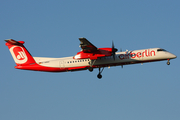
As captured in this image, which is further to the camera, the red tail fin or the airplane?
the red tail fin

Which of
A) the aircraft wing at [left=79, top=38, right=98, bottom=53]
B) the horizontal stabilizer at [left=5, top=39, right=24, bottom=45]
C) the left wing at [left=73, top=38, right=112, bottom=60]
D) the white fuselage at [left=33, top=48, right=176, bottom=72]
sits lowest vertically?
the white fuselage at [left=33, top=48, right=176, bottom=72]

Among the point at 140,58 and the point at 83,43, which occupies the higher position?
the point at 83,43

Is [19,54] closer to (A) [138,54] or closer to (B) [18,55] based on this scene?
(B) [18,55]

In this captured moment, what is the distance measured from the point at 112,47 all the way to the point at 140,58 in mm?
3476

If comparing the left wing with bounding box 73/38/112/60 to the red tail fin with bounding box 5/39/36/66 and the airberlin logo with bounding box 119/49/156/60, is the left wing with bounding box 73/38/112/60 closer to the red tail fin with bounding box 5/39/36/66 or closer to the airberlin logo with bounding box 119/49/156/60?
the airberlin logo with bounding box 119/49/156/60

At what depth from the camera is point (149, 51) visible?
1190 inches

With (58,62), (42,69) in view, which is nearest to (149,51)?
(58,62)

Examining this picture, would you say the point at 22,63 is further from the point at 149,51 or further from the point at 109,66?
the point at 149,51

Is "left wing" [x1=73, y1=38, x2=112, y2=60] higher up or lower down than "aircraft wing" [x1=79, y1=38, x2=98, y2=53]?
lower down

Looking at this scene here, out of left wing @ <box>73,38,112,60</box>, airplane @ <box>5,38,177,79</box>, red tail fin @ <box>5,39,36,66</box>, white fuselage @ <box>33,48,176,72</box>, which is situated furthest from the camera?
red tail fin @ <box>5,39,36,66</box>

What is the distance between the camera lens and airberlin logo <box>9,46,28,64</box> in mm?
31745

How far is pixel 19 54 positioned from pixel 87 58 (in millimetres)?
8392

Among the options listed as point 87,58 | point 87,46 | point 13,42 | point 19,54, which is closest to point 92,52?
point 87,58

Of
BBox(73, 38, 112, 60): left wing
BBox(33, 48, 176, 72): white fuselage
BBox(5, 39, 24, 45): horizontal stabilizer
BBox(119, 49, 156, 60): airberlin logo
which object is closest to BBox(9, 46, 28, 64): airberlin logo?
BBox(5, 39, 24, 45): horizontal stabilizer
